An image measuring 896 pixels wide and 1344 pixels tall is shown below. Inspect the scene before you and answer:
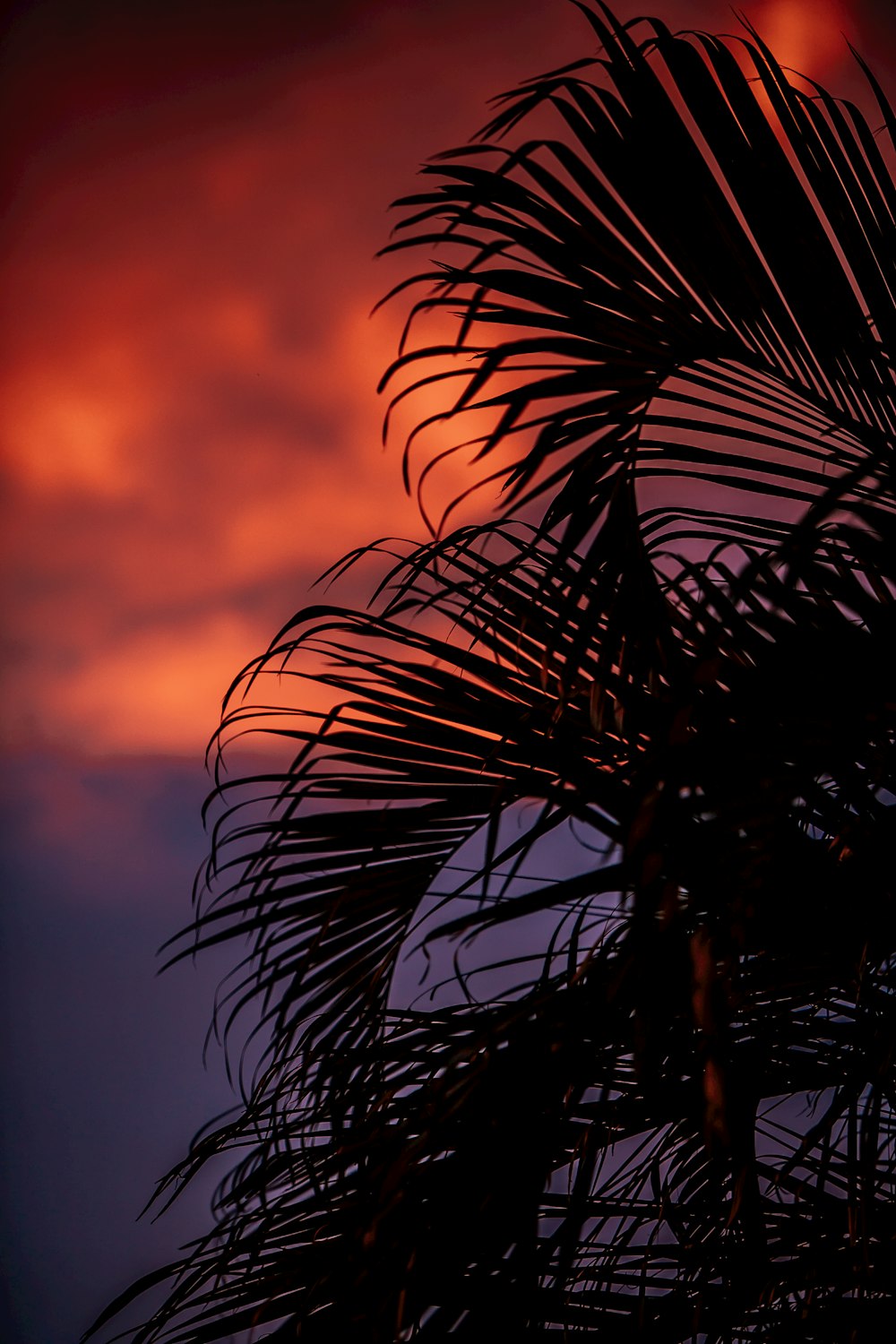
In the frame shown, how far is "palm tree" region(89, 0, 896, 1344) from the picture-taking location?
0.60 m

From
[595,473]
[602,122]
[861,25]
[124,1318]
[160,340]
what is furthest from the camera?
[124,1318]

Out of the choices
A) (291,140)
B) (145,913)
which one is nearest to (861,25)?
(291,140)

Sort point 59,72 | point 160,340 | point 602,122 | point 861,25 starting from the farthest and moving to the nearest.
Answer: point 160,340 → point 59,72 → point 861,25 → point 602,122

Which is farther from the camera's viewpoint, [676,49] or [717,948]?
[676,49]

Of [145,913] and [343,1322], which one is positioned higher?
[145,913]

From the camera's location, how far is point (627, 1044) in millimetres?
778

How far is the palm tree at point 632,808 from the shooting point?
0.60 meters

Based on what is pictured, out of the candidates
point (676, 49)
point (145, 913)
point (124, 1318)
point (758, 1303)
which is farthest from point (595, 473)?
point (124, 1318)

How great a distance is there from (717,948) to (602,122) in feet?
2.28

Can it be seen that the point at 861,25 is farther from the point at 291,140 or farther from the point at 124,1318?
the point at 124,1318

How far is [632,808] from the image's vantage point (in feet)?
2.19

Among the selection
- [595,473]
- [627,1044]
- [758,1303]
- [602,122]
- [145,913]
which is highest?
[602,122]

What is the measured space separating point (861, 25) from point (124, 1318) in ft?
10.3

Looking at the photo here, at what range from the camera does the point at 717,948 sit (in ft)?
1.94
